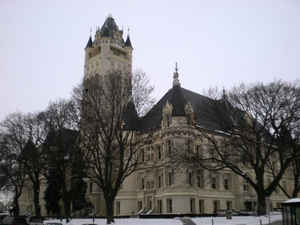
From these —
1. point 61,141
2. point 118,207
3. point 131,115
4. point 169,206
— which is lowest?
point 118,207

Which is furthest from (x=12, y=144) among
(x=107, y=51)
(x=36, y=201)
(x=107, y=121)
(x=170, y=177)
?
(x=107, y=51)

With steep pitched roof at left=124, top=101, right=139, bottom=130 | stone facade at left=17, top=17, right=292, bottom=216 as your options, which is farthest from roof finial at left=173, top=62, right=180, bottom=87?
steep pitched roof at left=124, top=101, right=139, bottom=130

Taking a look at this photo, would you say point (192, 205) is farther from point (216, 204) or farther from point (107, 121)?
point (107, 121)

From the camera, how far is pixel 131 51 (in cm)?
9344

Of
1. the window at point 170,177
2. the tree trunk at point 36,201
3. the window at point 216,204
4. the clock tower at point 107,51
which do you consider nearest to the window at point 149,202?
the window at point 170,177

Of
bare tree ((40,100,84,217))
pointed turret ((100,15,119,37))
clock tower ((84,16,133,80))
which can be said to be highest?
pointed turret ((100,15,119,37))

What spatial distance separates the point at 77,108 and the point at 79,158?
20.0 ft

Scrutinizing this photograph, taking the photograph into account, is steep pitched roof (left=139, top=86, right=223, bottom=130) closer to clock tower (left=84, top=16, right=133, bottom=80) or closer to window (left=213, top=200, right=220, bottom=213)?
window (left=213, top=200, right=220, bottom=213)

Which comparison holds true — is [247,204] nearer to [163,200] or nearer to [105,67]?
[163,200]

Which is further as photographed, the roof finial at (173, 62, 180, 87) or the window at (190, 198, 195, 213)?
the roof finial at (173, 62, 180, 87)

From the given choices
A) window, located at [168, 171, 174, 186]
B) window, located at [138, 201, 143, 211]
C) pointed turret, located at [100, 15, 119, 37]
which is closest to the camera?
window, located at [168, 171, 174, 186]

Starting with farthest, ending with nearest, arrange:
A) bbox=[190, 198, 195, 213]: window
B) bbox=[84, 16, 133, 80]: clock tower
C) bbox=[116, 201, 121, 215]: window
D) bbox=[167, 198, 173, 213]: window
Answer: bbox=[84, 16, 133, 80]: clock tower
bbox=[116, 201, 121, 215]: window
bbox=[190, 198, 195, 213]: window
bbox=[167, 198, 173, 213]: window

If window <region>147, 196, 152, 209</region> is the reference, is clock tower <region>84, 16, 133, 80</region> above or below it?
above

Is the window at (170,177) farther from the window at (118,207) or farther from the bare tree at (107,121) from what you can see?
the bare tree at (107,121)
